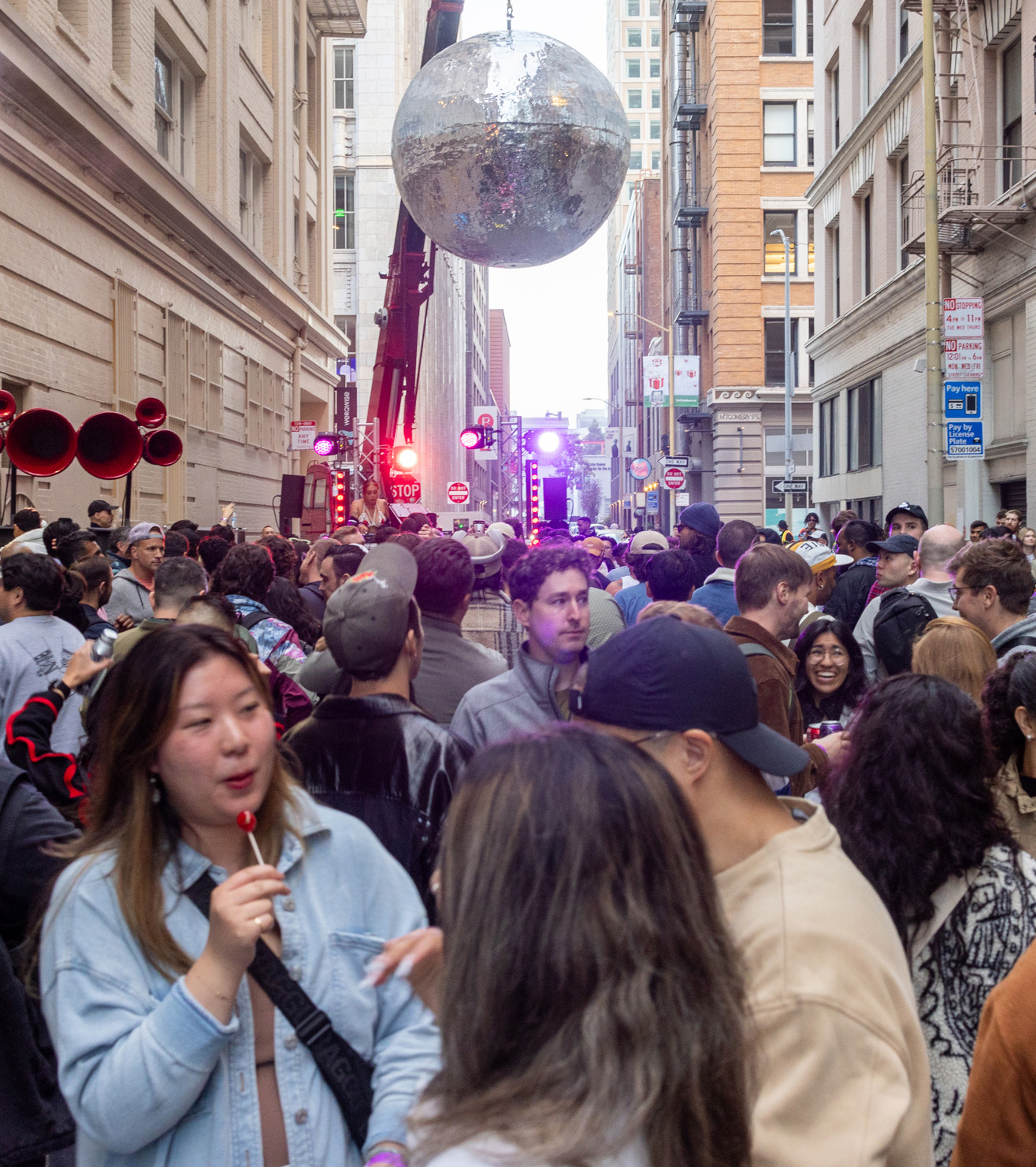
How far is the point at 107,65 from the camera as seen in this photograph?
55.8 ft

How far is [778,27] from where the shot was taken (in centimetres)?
4228

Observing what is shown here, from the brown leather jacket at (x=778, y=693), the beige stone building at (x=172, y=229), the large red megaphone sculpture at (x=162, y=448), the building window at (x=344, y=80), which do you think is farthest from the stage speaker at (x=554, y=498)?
the building window at (x=344, y=80)

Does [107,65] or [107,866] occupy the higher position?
[107,65]

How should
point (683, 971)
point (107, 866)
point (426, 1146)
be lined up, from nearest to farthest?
point (426, 1146)
point (683, 971)
point (107, 866)

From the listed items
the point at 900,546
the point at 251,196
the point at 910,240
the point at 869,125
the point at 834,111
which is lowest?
the point at 900,546

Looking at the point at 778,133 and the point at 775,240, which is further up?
the point at 778,133

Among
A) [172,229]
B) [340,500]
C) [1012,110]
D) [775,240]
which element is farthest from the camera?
[775,240]

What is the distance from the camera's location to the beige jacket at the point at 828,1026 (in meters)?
1.77

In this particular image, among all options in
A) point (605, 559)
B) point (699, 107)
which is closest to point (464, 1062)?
point (605, 559)

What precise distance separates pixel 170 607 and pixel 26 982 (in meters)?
3.24

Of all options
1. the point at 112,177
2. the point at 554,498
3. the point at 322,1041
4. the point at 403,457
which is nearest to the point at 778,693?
the point at 322,1041

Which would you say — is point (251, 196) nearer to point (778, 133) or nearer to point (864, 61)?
point (864, 61)

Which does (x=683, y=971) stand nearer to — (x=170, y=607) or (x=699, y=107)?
(x=170, y=607)

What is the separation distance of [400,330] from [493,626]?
1540 cm
